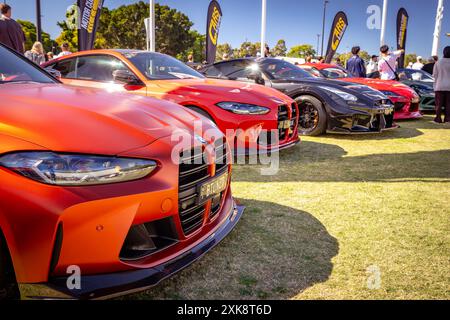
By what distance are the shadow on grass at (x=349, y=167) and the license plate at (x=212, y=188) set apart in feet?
5.35

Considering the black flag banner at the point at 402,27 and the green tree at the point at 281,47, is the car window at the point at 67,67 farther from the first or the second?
the green tree at the point at 281,47

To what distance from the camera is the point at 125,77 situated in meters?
4.29

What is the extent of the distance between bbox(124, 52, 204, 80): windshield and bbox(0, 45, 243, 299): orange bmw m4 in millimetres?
2565

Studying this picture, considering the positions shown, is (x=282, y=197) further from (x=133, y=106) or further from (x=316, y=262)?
(x=133, y=106)

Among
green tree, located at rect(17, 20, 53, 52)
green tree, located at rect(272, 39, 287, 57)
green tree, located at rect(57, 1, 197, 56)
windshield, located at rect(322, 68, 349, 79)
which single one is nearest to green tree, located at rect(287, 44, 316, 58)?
green tree, located at rect(272, 39, 287, 57)

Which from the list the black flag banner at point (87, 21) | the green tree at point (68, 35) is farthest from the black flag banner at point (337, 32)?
the green tree at point (68, 35)

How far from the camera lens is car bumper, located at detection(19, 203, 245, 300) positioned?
153cm

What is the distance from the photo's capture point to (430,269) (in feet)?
7.38

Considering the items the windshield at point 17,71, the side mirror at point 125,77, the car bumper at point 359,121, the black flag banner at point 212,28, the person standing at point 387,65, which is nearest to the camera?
the windshield at point 17,71

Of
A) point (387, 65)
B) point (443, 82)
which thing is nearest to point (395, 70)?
point (387, 65)

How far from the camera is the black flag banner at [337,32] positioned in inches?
715

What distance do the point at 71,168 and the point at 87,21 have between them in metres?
10.2

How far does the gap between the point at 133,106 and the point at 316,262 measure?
1520 mm
